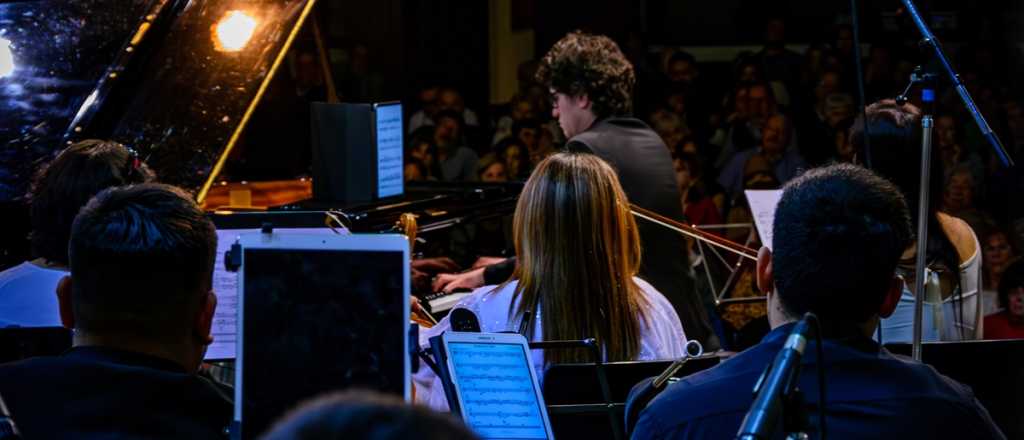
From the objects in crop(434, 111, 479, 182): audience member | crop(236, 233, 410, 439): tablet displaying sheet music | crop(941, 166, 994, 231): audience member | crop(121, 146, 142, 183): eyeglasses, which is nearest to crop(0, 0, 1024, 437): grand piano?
crop(121, 146, 142, 183): eyeglasses

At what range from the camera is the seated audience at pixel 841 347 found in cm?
206

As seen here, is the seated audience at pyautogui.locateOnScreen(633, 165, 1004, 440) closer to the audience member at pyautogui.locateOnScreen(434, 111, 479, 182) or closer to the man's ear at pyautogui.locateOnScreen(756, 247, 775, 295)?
the man's ear at pyautogui.locateOnScreen(756, 247, 775, 295)

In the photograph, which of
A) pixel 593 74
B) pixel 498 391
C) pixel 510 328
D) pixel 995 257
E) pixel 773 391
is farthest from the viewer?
pixel 995 257

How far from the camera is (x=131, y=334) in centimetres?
219

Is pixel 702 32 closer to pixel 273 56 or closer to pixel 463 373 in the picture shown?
pixel 273 56

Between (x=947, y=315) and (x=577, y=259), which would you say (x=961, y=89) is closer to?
(x=947, y=315)

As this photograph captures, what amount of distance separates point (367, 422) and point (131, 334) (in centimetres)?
136

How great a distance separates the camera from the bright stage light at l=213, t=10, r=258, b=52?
15.5 feet

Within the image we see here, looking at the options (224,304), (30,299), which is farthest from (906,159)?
(30,299)

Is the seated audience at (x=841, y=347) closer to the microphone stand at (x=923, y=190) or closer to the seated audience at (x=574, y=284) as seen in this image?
the microphone stand at (x=923, y=190)

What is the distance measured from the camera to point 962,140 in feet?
25.0

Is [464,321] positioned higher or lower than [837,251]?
lower

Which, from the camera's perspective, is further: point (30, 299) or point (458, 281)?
point (458, 281)

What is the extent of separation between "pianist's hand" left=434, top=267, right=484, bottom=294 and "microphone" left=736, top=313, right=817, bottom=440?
295cm
